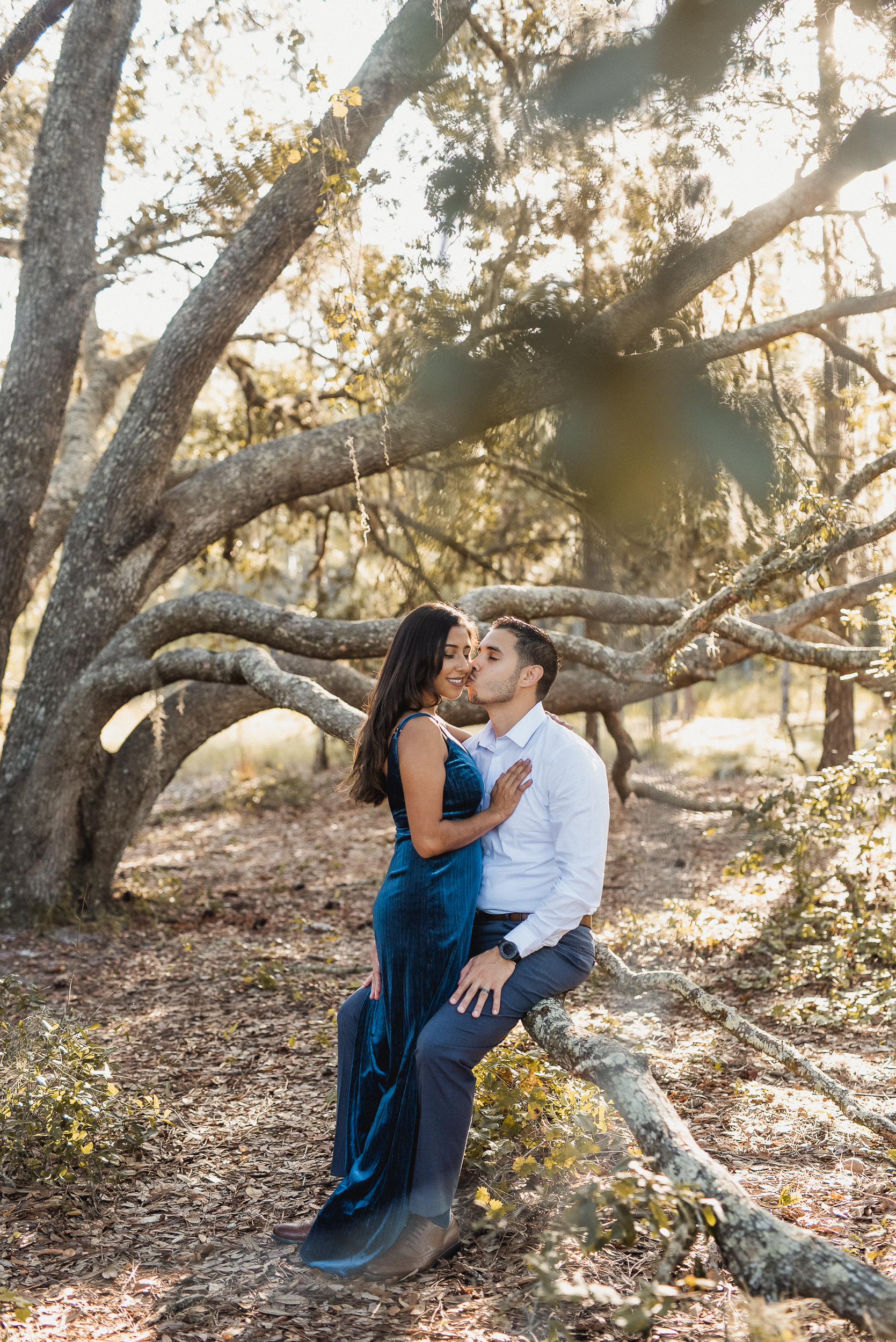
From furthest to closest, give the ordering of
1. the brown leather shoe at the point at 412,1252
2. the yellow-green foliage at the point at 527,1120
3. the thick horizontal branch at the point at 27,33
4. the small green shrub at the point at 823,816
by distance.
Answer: the small green shrub at the point at 823,816, the thick horizontal branch at the point at 27,33, the yellow-green foliage at the point at 527,1120, the brown leather shoe at the point at 412,1252

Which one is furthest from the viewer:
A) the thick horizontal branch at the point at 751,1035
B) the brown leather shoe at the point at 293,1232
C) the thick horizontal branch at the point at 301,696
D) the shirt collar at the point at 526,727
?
the thick horizontal branch at the point at 301,696

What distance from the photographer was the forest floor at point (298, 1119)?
101 inches

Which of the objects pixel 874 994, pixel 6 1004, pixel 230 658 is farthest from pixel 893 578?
pixel 6 1004

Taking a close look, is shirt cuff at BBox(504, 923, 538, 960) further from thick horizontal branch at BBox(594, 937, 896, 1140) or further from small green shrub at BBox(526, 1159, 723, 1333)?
small green shrub at BBox(526, 1159, 723, 1333)

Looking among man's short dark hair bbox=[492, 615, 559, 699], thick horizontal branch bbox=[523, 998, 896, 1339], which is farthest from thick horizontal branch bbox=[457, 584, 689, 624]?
thick horizontal branch bbox=[523, 998, 896, 1339]

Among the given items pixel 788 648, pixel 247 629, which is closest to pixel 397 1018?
pixel 247 629

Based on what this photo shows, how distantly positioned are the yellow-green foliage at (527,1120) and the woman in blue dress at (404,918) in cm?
42

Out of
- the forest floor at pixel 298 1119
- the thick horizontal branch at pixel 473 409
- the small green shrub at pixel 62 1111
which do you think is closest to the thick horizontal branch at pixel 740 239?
the thick horizontal branch at pixel 473 409

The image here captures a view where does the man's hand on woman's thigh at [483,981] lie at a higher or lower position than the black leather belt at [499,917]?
lower

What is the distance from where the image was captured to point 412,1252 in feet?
8.87

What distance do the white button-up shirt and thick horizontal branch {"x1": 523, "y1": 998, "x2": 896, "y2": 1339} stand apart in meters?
0.38

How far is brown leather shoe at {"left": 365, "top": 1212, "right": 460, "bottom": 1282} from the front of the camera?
2.69 meters

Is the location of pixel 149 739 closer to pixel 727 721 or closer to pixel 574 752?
pixel 574 752

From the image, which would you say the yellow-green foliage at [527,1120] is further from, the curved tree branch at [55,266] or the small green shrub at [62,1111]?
the curved tree branch at [55,266]
